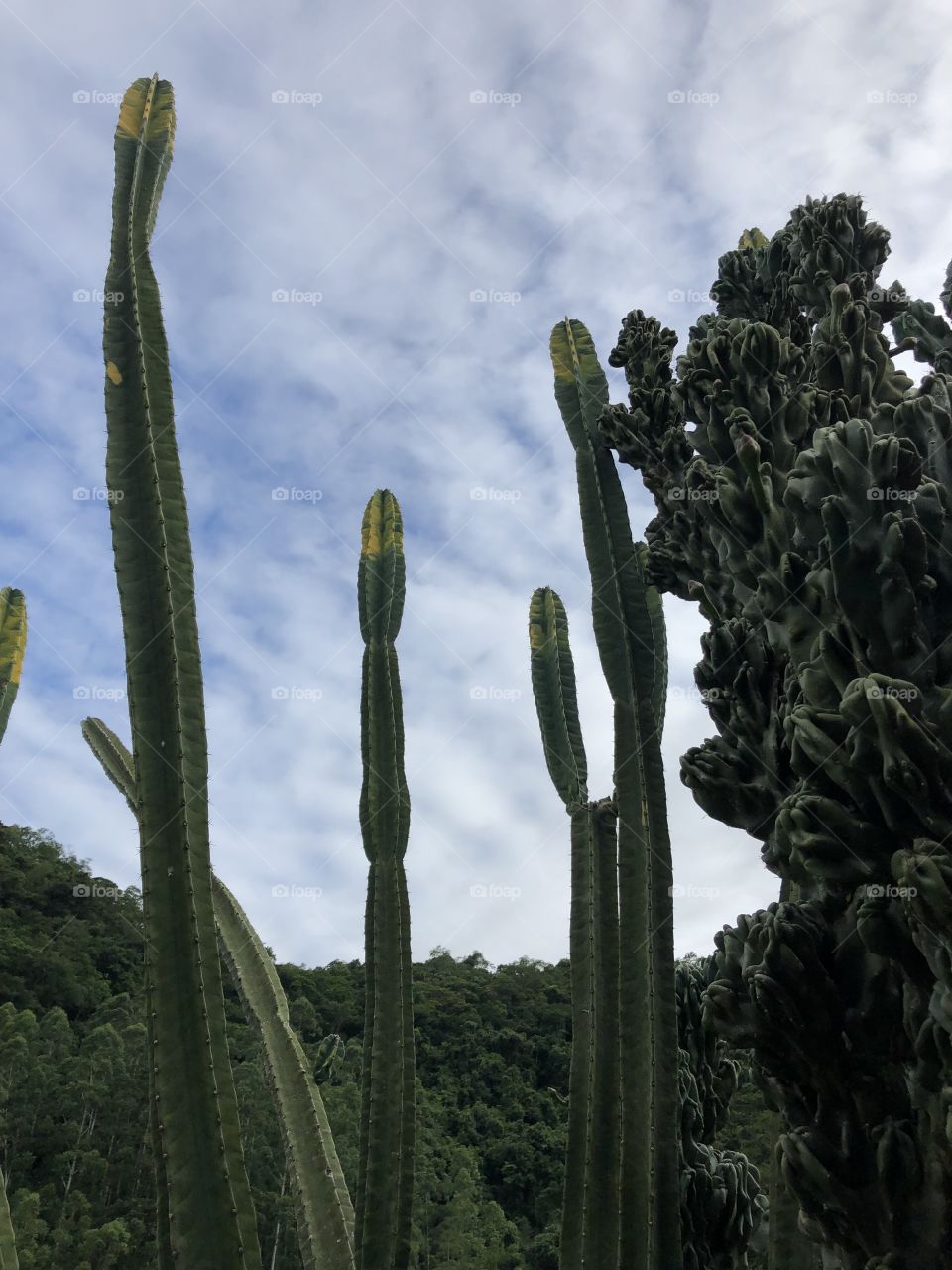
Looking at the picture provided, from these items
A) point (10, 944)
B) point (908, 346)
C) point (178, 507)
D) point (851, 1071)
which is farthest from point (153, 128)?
point (10, 944)

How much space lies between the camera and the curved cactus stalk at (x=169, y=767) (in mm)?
2713

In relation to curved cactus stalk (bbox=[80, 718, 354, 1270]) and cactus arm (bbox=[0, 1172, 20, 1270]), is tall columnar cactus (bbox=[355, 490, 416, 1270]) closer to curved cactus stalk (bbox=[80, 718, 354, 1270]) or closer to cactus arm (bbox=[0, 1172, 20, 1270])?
curved cactus stalk (bbox=[80, 718, 354, 1270])

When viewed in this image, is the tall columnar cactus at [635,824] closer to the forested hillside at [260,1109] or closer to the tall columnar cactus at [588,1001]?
the tall columnar cactus at [588,1001]

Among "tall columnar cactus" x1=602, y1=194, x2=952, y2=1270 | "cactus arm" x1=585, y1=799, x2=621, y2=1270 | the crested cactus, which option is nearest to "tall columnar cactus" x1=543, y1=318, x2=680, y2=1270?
"cactus arm" x1=585, y1=799, x2=621, y2=1270

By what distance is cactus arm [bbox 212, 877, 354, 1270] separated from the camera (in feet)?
14.1

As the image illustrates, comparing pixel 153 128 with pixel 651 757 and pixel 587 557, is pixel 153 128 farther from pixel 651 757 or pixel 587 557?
pixel 651 757

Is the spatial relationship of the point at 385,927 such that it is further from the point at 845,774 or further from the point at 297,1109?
the point at 845,774

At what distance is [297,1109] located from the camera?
15.4 feet

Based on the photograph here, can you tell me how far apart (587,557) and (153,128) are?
10.0ft

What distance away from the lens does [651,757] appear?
484cm

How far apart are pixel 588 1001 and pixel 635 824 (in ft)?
3.47

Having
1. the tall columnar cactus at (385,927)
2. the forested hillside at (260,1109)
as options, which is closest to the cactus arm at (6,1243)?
the tall columnar cactus at (385,927)

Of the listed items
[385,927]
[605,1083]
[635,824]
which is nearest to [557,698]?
[635,824]

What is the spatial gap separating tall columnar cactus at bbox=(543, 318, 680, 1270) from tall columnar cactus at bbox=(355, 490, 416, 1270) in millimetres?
1283
